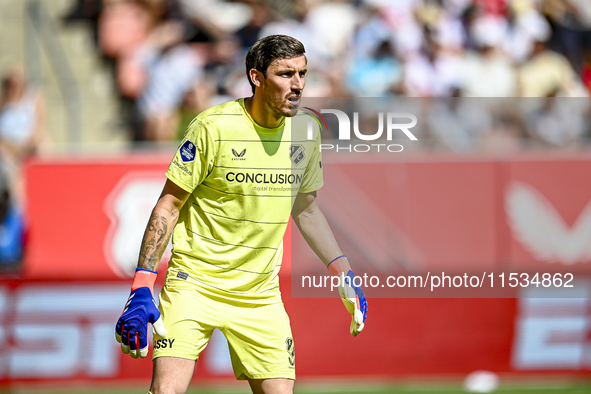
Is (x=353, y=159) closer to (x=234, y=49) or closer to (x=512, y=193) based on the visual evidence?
(x=512, y=193)

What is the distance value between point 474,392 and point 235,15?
6.39 metres

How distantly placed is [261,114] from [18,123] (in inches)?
269

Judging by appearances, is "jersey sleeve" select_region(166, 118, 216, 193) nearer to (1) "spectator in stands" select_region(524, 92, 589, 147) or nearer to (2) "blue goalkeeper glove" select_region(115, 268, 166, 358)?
(2) "blue goalkeeper glove" select_region(115, 268, 166, 358)

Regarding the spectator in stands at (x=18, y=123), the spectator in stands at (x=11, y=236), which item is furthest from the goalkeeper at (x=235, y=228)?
the spectator in stands at (x=18, y=123)

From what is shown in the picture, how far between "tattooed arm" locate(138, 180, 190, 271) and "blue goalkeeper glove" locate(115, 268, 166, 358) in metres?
0.20

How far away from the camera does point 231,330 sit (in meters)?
4.44

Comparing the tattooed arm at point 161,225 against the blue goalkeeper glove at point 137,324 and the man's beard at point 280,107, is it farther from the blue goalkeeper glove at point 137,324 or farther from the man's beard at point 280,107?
the man's beard at point 280,107

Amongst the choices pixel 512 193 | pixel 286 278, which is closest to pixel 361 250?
pixel 286 278

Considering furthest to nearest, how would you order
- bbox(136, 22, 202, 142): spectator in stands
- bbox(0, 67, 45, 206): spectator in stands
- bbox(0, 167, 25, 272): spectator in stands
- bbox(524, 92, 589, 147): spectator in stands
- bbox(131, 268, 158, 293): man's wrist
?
bbox(136, 22, 202, 142): spectator in stands < bbox(0, 67, 45, 206): spectator in stands < bbox(524, 92, 589, 147): spectator in stands < bbox(0, 167, 25, 272): spectator in stands < bbox(131, 268, 158, 293): man's wrist

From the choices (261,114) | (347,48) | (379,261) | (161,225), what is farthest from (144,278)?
(347,48)

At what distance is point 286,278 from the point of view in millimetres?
8320

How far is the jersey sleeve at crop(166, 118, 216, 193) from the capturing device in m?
4.29

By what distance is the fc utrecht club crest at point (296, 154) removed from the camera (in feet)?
15.2

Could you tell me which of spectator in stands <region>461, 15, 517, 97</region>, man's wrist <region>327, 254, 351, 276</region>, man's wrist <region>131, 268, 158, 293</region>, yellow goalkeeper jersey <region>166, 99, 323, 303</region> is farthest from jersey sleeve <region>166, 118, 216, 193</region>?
spectator in stands <region>461, 15, 517, 97</region>
